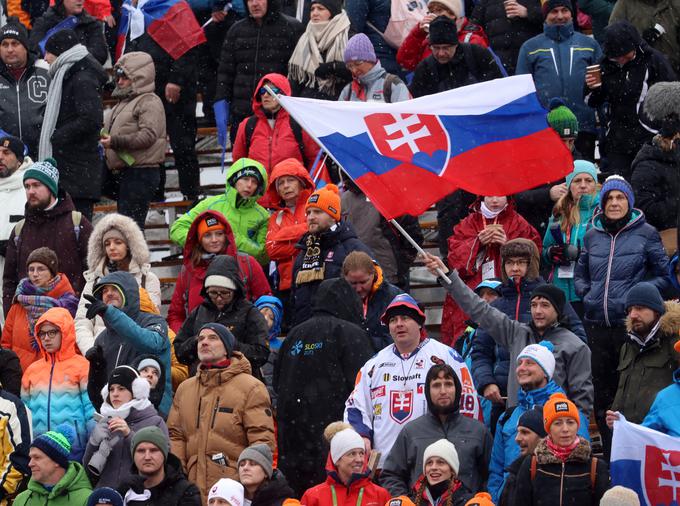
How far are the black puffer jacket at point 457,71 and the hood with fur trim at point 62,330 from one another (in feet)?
14.8

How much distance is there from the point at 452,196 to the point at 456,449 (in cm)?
456

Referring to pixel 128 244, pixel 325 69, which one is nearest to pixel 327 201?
pixel 128 244

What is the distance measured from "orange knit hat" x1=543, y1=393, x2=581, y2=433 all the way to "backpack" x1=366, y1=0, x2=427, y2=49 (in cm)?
757

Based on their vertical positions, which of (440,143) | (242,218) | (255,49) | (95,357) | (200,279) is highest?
(440,143)

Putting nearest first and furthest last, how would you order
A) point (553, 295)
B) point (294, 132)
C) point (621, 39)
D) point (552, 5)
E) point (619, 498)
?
point (619, 498)
point (553, 295)
point (621, 39)
point (294, 132)
point (552, 5)

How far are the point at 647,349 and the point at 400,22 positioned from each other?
6582 mm

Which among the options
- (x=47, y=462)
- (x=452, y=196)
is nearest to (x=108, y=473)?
(x=47, y=462)

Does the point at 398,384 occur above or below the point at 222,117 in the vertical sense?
above

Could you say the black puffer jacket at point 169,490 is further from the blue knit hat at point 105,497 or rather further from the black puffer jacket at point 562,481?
the black puffer jacket at point 562,481

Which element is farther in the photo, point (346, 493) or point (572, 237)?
point (572, 237)

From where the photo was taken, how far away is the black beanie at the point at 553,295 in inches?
464

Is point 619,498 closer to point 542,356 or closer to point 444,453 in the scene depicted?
point 444,453

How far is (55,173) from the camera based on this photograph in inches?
582

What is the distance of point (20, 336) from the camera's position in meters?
13.7
